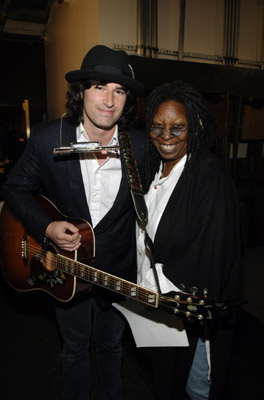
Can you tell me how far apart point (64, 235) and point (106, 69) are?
2.82ft

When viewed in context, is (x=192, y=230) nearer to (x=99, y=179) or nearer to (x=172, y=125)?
(x=172, y=125)

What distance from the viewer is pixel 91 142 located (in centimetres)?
155

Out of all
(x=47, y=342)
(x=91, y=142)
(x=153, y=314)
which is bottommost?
(x=47, y=342)

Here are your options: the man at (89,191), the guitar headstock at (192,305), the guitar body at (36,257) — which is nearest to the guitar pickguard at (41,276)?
the guitar body at (36,257)

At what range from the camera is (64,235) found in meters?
1.57

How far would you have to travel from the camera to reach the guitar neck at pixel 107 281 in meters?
1.31

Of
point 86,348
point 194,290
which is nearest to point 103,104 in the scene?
point 194,290

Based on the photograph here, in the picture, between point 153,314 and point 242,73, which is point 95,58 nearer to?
point 153,314

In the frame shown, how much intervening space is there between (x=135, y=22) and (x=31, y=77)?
303cm

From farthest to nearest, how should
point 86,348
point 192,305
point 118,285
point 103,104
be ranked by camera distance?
point 86,348 < point 103,104 < point 118,285 < point 192,305

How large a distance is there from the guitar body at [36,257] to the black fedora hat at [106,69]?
73 centimetres

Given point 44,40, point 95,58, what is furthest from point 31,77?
point 95,58

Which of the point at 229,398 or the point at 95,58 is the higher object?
the point at 95,58

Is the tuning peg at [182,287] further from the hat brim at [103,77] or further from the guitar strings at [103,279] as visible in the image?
the hat brim at [103,77]
